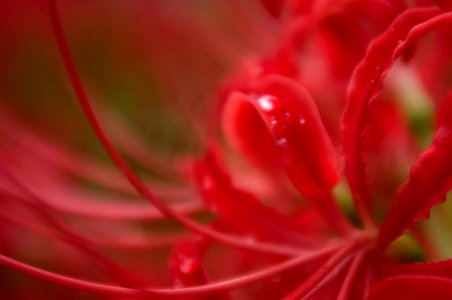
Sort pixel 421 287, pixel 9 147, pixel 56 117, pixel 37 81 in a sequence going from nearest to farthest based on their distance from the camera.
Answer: pixel 421 287
pixel 9 147
pixel 56 117
pixel 37 81

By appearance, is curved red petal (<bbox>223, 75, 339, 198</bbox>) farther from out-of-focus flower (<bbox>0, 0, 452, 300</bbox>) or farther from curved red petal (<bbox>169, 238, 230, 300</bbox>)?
curved red petal (<bbox>169, 238, 230, 300</bbox>)

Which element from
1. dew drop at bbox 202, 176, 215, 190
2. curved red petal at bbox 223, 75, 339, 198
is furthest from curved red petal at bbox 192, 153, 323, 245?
curved red petal at bbox 223, 75, 339, 198

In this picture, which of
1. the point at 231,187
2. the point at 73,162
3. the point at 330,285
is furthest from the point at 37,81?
the point at 330,285

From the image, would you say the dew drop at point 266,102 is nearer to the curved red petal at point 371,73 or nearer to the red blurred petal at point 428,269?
the curved red petal at point 371,73

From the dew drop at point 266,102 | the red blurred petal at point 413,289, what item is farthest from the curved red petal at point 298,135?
the red blurred petal at point 413,289

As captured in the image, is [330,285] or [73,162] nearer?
[330,285]

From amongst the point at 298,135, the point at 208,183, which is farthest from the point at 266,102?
the point at 208,183

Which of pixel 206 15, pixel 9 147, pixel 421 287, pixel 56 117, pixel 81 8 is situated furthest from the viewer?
pixel 81 8

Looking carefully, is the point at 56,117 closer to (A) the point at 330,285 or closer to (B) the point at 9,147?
(B) the point at 9,147

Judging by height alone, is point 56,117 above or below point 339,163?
below
